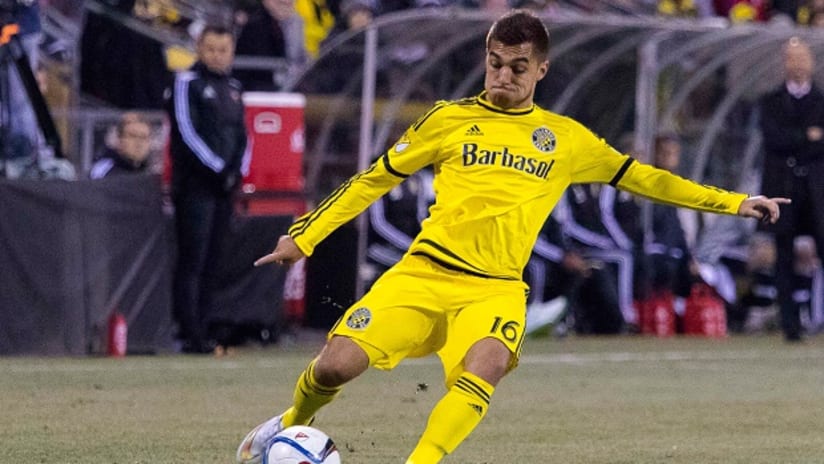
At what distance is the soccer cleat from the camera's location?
→ 6.96 m

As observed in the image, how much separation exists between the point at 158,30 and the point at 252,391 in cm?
548

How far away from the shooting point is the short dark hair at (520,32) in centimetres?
688

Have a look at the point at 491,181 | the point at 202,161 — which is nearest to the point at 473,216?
the point at 491,181

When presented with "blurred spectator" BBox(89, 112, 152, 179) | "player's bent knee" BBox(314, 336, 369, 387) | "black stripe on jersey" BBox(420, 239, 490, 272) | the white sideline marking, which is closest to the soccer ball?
"player's bent knee" BBox(314, 336, 369, 387)

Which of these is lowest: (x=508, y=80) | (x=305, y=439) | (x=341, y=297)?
(x=341, y=297)

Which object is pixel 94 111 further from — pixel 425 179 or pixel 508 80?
pixel 508 80

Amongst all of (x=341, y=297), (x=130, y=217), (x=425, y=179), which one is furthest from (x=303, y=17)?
(x=130, y=217)

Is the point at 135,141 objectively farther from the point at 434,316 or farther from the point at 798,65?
the point at 434,316

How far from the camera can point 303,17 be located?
16.4 metres

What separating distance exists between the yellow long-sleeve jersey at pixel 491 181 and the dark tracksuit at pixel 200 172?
5793 mm

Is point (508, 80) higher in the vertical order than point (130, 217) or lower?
higher

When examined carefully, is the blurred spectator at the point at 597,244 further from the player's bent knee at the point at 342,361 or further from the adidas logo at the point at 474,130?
the player's bent knee at the point at 342,361

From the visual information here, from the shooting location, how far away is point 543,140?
7043mm

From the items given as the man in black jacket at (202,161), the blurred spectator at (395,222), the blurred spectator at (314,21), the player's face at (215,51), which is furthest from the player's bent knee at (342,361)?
the blurred spectator at (314,21)
